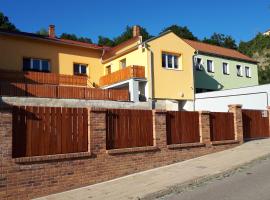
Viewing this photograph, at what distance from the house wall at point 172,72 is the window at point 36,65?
8122mm

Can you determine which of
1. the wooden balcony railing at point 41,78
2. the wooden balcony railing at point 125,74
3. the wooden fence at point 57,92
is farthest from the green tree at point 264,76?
the wooden fence at point 57,92

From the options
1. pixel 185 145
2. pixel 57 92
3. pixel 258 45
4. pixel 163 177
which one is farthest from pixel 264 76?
pixel 163 177

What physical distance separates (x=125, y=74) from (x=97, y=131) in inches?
721

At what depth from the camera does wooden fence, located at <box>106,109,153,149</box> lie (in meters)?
13.2

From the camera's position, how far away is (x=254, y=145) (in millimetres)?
18922

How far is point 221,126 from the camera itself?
1814 cm

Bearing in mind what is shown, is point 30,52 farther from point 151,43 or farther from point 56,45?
point 151,43

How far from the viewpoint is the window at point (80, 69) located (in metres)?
33.6

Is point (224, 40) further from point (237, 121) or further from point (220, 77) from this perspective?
point (237, 121)

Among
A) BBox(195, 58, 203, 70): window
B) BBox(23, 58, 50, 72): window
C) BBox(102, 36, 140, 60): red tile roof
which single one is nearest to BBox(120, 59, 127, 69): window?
BBox(102, 36, 140, 60): red tile roof

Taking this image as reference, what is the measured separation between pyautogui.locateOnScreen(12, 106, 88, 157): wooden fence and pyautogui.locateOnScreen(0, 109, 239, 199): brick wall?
21cm

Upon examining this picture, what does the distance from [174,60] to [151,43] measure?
3.12 metres

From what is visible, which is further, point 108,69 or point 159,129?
point 108,69

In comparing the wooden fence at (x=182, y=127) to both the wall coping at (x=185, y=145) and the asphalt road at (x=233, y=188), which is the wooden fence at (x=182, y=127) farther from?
the asphalt road at (x=233, y=188)
